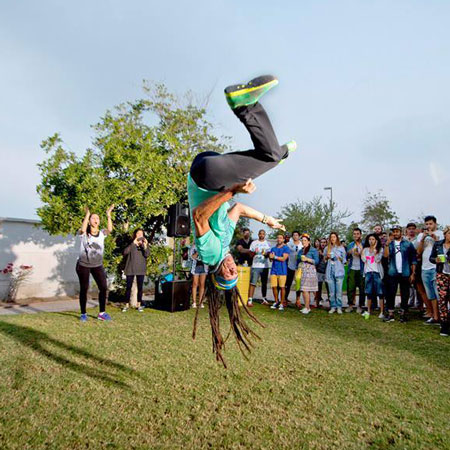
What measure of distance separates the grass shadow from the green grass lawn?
2 centimetres

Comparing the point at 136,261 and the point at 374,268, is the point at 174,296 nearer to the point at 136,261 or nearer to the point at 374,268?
the point at 136,261

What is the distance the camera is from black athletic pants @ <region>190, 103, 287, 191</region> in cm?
249

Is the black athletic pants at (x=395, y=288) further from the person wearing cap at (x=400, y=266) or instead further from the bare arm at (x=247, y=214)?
the bare arm at (x=247, y=214)

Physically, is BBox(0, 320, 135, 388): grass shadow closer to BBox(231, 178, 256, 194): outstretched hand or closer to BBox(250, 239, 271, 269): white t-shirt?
BBox(231, 178, 256, 194): outstretched hand

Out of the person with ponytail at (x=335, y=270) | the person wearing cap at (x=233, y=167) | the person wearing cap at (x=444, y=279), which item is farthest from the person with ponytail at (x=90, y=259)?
the person wearing cap at (x=444, y=279)

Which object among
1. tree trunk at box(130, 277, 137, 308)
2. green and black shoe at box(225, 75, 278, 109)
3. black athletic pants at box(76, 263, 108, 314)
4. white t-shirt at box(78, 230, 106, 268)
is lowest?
tree trunk at box(130, 277, 137, 308)

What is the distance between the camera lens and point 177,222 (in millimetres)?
8656

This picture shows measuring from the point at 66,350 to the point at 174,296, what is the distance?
373 centimetres

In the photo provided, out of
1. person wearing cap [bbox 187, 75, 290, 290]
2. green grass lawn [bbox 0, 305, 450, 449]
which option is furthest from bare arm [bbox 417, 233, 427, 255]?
person wearing cap [bbox 187, 75, 290, 290]

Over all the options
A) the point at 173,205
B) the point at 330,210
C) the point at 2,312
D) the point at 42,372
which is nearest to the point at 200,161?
the point at 42,372

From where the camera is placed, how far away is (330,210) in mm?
24203

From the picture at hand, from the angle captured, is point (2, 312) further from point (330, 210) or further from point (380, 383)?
point (330, 210)

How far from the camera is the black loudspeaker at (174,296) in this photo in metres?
8.55

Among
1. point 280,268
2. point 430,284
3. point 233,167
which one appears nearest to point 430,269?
point 430,284
